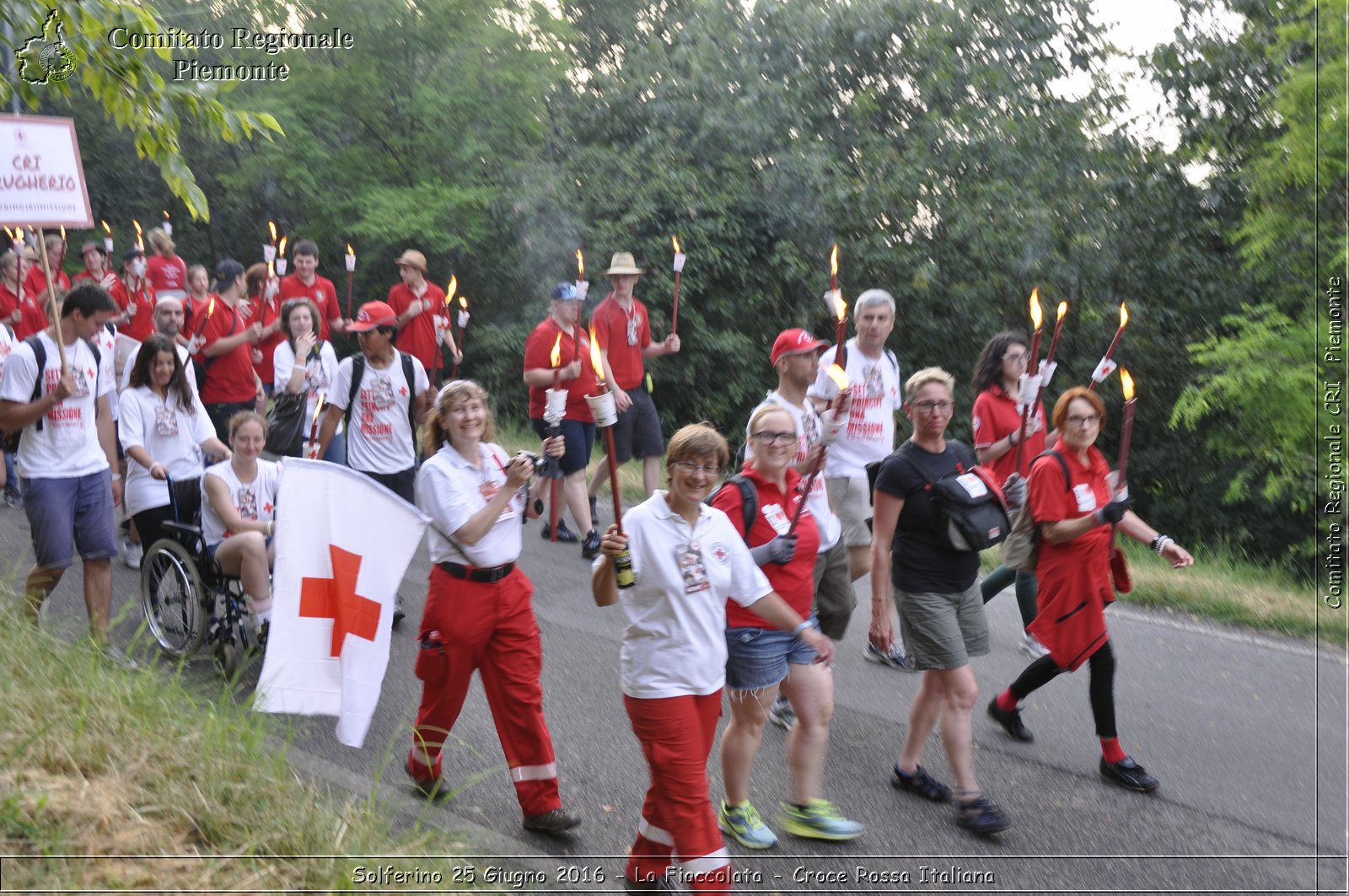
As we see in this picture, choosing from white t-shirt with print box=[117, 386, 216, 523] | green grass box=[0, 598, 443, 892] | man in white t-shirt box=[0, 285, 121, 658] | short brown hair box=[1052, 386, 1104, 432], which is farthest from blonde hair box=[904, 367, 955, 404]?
white t-shirt with print box=[117, 386, 216, 523]

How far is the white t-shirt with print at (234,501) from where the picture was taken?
676 centimetres

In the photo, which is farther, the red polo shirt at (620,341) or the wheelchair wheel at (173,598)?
the red polo shirt at (620,341)

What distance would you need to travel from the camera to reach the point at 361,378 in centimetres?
757

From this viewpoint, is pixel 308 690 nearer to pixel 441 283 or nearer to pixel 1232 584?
pixel 1232 584

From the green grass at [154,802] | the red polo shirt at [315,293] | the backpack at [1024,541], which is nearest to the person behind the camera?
the green grass at [154,802]

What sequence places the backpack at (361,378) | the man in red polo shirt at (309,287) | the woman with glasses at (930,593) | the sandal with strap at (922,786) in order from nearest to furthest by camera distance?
the woman with glasses at (930,593)
the sandal with strap at (922,786)
the backpack at (361,378)
the man in red polo shirt at (309,287)

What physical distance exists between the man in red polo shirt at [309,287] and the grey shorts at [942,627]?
8571mm

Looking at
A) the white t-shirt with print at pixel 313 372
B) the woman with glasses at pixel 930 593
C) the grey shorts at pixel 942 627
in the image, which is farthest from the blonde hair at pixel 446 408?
the white t-shirt with print at pixel 313 372

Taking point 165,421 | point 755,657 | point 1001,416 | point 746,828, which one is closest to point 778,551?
point 755,657

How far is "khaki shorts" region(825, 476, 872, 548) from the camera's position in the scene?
284 inches

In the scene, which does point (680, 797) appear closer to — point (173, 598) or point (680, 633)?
point (680, 633)

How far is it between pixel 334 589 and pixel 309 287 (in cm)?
860

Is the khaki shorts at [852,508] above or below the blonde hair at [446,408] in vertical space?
below

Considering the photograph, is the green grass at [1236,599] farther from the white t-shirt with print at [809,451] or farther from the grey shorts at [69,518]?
the grey shorts at [69,518]
